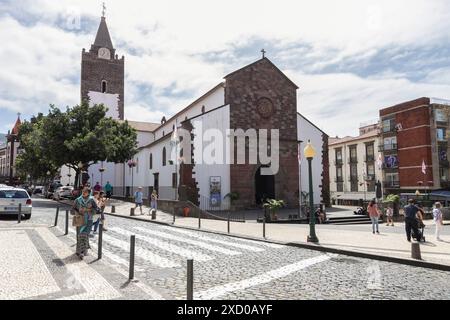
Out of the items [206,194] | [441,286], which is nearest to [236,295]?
[441,286]

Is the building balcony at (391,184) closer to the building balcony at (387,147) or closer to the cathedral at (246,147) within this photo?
the building balcony at (387,147)

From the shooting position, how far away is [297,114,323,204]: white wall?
104 ft

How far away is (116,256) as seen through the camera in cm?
977

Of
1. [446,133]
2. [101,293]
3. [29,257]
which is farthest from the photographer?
[446,133]

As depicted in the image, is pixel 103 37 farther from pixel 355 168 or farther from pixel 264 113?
pixel 355 168

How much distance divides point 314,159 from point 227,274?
84.4 feet

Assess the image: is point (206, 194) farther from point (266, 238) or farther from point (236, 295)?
point (236, 295)

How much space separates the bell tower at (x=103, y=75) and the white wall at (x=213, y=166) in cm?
3117

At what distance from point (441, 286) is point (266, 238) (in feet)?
23.4

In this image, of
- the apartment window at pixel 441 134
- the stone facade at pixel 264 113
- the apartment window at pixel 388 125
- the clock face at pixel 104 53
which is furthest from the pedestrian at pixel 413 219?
the clock face at pixel 104 53

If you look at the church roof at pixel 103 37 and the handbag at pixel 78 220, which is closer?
the handbag at pixel 78 220

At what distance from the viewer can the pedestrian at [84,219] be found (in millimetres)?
9328

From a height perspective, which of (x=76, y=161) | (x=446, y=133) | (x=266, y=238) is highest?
(x=446, y=133)
